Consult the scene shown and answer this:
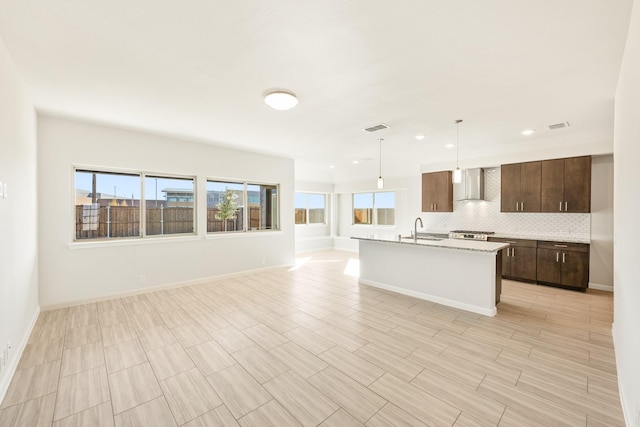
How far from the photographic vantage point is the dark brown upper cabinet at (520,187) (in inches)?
212

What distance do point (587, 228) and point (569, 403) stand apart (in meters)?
4.52

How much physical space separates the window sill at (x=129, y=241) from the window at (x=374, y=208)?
18.8 feet

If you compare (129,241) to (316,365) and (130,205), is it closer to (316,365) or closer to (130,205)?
(130,205)

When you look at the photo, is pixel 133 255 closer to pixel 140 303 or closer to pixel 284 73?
pixel 140 303

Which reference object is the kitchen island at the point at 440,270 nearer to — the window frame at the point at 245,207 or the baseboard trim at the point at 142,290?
the window frame at the point at 245,207

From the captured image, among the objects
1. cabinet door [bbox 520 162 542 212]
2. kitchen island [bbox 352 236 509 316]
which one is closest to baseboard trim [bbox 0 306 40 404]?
kitchen island [bbox 352 236 509 316]

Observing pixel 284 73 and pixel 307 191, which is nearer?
pixel 284 73

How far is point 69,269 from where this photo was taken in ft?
13.4

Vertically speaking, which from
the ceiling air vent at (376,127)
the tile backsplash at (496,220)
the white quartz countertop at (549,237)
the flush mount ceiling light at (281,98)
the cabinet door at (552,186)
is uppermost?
the ceiling air vent at (376,127)

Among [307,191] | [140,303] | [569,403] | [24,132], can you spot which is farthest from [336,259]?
[24,132]

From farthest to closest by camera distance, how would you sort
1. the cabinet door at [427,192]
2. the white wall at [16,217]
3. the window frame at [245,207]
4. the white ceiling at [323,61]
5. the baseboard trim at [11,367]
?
the cabinet door at [427,192]
the window frame at [245,207]
the white wall at [16,217]
the baseboard trim at [11,367]
the white ceiling at [323,61]

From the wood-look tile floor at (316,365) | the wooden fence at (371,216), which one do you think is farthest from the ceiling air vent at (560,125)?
the wooden fence at (371,216)

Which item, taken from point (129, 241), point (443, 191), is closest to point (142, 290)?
point (129, 241)

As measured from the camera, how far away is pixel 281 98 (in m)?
3.08
